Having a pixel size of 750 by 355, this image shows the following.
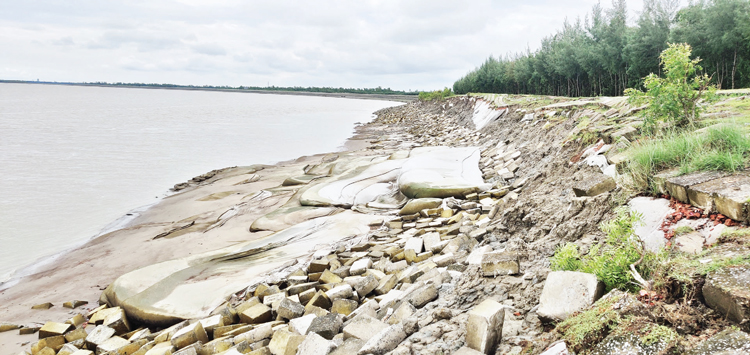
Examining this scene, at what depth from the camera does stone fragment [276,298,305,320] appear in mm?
4758

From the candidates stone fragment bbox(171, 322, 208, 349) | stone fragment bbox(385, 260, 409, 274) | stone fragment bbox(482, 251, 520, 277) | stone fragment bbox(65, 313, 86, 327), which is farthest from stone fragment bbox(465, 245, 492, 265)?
stone fragment bbox(65, 313, 86, 327)

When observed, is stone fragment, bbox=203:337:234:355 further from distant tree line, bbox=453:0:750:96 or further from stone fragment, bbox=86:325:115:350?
distant tree line, bbox=453:0:750:96

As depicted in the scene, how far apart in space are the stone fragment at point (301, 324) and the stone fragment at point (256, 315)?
2.25 ft

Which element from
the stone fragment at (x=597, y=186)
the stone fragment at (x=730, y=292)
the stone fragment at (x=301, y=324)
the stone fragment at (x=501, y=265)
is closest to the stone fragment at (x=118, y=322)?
the stone fragment at (x=301, y=324)

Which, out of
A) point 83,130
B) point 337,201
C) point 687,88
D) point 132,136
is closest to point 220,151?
point 132,136

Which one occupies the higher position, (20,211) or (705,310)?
(705,310)

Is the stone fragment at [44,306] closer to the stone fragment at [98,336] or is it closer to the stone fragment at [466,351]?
the stone fragment at [98,336]

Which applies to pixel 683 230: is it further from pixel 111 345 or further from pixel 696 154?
pixel 111 345

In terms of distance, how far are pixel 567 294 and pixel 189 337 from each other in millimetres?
4068

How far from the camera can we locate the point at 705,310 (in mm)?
2236

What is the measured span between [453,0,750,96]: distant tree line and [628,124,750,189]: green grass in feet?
19.9

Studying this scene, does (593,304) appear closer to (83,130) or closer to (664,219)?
(664,219)

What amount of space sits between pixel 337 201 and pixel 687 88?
7321 mm

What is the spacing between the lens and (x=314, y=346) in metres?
3.48
